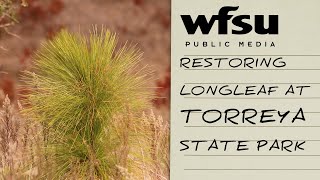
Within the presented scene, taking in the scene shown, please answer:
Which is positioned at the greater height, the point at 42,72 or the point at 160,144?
the point at 42,72

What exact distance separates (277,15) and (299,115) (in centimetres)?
34

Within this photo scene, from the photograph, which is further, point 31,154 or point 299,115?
point 31,154

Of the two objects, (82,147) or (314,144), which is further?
(82,147)

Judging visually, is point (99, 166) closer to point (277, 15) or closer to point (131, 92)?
point (131, 92)

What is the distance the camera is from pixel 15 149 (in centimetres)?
305

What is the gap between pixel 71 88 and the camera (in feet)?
10.1

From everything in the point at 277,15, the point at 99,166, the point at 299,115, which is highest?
the point at 277,15

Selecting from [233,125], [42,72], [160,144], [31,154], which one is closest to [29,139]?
[31,154]

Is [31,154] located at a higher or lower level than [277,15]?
lower

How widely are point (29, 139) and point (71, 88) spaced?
0.28m

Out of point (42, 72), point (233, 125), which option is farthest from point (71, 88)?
point (233, 125)

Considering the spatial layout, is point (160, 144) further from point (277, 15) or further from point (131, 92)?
point (277, 15)

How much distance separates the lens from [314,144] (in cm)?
263

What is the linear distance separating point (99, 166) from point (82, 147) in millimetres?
99
